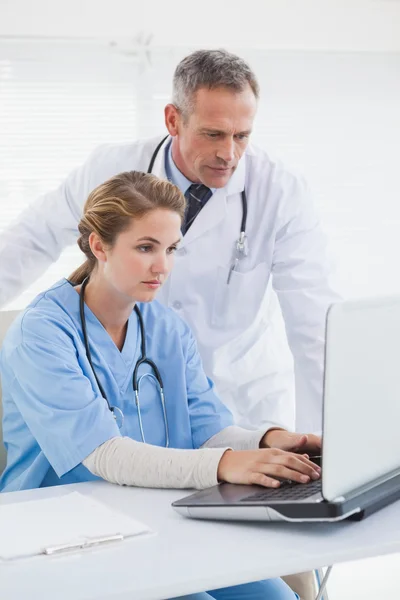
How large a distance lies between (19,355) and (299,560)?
657 millimetres

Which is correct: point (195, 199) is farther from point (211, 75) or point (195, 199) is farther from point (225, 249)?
point (211, 75)

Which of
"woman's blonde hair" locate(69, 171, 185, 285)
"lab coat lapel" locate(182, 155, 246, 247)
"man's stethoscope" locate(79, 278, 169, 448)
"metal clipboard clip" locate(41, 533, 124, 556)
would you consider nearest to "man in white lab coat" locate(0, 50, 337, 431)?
"lab coat lapel" locate(182, 155, 246, 247)

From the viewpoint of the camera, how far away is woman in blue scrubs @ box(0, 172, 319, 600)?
1344 millimetres

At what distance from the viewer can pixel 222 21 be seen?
3297mm

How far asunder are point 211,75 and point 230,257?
437 millimetres

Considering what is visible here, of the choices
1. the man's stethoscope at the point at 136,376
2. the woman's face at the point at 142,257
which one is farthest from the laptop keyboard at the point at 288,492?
the woman's face at the point at 142,257

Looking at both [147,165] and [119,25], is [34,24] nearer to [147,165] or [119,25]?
[119,25]

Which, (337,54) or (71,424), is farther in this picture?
(337,54)

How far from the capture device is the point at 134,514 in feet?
3.92

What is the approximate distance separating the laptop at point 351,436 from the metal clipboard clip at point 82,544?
0.38ft

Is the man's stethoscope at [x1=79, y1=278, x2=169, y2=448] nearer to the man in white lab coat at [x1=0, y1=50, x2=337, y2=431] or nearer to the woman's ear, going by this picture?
the woman's ear

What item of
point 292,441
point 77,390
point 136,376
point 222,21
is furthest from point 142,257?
point 222,21

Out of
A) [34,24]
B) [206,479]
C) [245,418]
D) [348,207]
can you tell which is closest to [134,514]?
[206,479]

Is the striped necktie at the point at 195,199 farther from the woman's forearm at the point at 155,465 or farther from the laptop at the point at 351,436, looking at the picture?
the laptop at the point at 351,436
